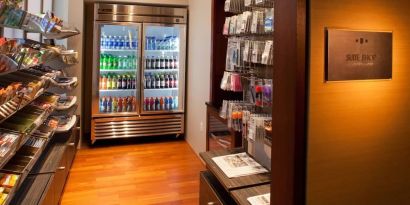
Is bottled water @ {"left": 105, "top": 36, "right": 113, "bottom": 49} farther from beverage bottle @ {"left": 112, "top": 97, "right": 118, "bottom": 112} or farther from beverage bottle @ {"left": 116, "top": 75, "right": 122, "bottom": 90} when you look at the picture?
beverage bottle @ {"left": 112, "top": 97, "right": 118, "bottom": 112}

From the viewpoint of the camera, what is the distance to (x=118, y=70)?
5047mm

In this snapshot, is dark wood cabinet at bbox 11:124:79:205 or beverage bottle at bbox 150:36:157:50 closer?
dark wood cabinet at bbox 11:124:79:205

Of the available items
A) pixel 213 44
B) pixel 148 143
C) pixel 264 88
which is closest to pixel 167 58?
pixel 148 143

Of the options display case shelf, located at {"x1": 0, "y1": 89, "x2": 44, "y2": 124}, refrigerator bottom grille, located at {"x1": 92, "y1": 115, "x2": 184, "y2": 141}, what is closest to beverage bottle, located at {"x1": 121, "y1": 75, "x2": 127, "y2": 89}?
refrigerator bottom grille, located at {"x1": 92, "y1": 115, "x2": 184, "y2": 141}

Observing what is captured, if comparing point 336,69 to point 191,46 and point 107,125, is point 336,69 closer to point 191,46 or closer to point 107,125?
point 191,46

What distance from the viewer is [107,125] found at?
485cm

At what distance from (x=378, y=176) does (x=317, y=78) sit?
517 mm

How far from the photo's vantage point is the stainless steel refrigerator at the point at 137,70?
4762 mm

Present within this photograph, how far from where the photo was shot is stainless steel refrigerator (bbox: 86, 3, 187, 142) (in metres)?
4.76

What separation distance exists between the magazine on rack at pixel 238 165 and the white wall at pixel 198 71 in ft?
5.91

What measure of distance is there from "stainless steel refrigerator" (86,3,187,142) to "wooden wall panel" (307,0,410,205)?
3.95 meters

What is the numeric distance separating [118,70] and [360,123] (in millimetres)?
4269

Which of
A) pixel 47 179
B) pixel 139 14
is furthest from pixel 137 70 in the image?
pixel 47 179

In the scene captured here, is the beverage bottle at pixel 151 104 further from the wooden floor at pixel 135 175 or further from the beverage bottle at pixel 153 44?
the beverage bottle at pixel 153 44
